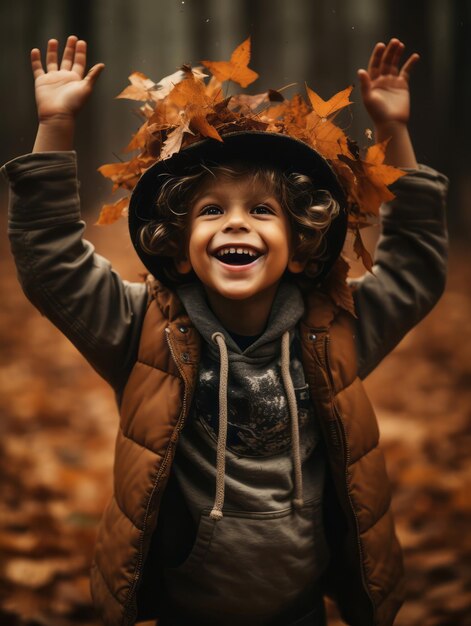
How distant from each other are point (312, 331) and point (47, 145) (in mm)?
724

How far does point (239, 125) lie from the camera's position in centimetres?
139

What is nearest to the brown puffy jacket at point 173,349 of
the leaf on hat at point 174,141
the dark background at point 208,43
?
the leaf on hat at point 174,141

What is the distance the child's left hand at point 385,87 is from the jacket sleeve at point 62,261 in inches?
29.0

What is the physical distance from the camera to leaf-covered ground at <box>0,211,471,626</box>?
237 cm

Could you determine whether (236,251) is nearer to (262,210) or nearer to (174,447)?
(262,210)

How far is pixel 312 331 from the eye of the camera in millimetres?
1479

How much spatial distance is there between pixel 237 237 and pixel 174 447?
1.55 ft

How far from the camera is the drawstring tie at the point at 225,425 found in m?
1.37

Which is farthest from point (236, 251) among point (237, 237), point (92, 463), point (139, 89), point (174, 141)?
point (92, 463)

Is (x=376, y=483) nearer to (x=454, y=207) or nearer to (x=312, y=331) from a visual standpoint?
(x=312, y=331)

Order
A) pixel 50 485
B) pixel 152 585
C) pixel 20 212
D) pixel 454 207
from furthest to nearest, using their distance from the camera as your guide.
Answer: pixel 454 207 → pixel 50 485 → pixel 152 585 → pixel 20 212

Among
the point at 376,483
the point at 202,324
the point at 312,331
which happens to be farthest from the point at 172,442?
the point at 376,483

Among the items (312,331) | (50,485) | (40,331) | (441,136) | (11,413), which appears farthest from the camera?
(40,331)

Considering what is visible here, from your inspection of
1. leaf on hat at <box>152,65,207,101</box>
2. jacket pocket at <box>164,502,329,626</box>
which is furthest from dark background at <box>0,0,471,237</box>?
jacket pocket at <box>164,502,329,626</box>
